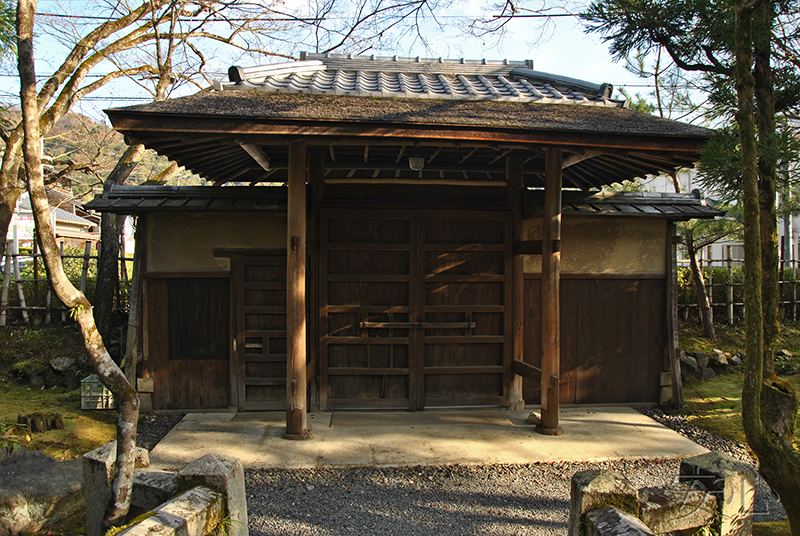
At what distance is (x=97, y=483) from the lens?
2992 mm

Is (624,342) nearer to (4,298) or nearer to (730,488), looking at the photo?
(730,488)

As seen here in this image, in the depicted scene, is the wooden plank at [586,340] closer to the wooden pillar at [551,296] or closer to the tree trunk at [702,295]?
the wooden pillar at [551,296]

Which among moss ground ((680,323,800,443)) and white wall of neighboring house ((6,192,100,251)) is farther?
white wall of neighboring house ((6,192,100,251))

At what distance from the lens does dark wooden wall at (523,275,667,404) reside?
632cm

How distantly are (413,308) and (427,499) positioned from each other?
2480 mm

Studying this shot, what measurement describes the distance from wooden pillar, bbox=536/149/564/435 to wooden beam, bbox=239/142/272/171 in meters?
2.99

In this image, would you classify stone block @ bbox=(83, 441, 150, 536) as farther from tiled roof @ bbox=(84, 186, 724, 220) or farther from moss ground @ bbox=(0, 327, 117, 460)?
tiled roof @ bbox=(84, 186, 724, 220)

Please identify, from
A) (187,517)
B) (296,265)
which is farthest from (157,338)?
(187,517)

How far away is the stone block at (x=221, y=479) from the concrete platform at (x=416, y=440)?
1.70 m

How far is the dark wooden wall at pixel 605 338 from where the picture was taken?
632cm

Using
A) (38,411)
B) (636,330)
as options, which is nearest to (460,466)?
(636,330)

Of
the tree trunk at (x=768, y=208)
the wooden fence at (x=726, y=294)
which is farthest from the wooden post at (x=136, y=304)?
the wooden fence at (x=726, y=294)

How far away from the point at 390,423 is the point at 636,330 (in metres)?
3.37

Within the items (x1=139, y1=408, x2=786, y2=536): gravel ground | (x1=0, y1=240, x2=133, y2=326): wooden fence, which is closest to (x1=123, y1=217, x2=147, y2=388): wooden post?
(x1=139, y1=408, x2=786, y2=536): gravel ground
